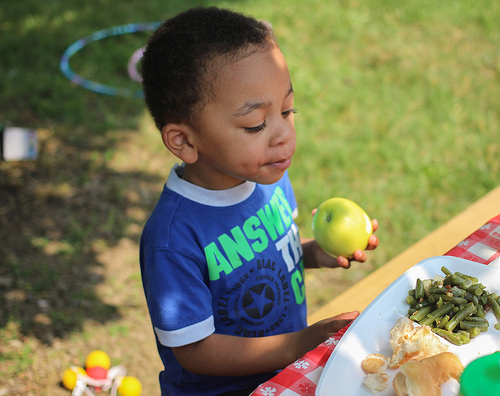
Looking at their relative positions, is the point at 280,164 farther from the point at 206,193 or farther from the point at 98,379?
the point at 98,379

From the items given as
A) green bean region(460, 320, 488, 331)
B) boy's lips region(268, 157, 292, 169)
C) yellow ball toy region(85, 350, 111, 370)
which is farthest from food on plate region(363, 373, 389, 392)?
yellow ball toy region(85, 350, 111, 370)

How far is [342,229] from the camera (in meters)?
1.88

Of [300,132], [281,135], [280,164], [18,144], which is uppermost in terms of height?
[281,135]

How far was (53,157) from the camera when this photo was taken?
185 inches

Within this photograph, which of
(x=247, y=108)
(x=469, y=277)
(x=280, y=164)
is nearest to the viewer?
(x=469, y=277)

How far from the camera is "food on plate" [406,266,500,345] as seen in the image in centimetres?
132

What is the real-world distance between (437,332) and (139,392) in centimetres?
198

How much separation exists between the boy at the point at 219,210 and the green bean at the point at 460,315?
0.93 feet

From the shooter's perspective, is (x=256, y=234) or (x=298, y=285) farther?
(x=298, y=285)

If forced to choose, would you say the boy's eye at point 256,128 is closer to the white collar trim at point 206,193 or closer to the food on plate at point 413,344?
the white collar trim at point 206,193

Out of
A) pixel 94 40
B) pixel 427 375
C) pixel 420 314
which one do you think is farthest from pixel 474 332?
pixel 94 40

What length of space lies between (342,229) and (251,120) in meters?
0.53

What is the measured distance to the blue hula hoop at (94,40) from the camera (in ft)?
17.9

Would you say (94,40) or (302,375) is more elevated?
(302,375)
